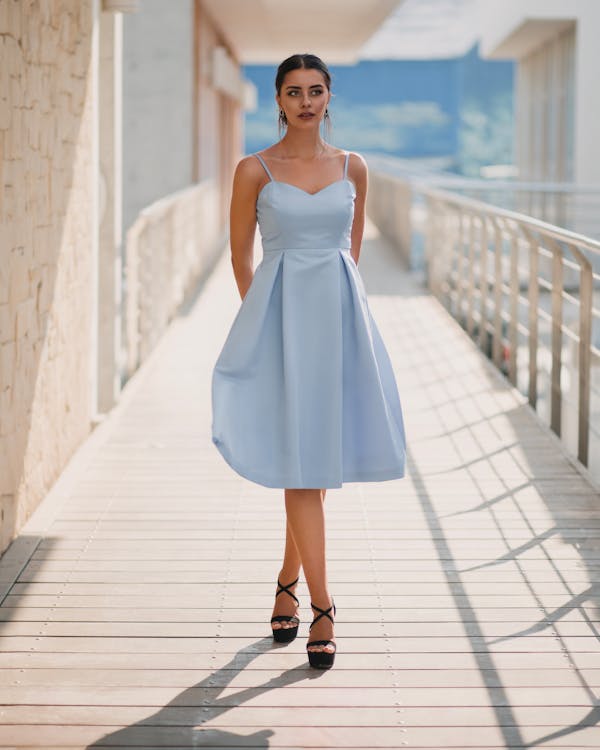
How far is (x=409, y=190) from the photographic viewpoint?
11.9 meters

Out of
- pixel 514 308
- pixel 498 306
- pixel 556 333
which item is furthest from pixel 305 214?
pixel 498 306

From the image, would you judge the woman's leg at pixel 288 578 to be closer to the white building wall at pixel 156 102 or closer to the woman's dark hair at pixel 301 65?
the woman's dark hair at pixel 301 65

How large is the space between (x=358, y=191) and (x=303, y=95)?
0.27m

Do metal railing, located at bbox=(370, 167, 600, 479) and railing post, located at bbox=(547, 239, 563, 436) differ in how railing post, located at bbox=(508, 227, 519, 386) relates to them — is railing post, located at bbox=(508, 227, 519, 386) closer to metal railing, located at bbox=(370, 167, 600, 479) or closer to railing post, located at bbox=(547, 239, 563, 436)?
metal railing, located at bbox=(370, 167, 600, 479)

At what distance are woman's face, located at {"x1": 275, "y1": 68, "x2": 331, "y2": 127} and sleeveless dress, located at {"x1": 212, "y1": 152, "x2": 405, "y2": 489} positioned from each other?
11 cm

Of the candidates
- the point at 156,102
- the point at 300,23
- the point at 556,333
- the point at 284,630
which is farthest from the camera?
the point at 300,23

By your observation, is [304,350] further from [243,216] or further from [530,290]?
[530,290]

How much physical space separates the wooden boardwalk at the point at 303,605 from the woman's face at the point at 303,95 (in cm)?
112

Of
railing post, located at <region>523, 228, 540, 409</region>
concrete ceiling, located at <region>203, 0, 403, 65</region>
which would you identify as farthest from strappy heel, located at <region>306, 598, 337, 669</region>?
concrete ceiling, located at <region>203, 0, 403, 65</region>

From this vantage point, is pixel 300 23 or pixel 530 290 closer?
pixel 530 290

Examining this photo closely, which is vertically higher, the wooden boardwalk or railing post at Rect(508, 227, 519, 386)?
railing post at Rect(508, 227, 519, 386)

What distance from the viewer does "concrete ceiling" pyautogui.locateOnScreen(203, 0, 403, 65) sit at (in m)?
12.9

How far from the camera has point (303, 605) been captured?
3.16 meters

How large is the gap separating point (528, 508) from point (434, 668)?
139 cm
